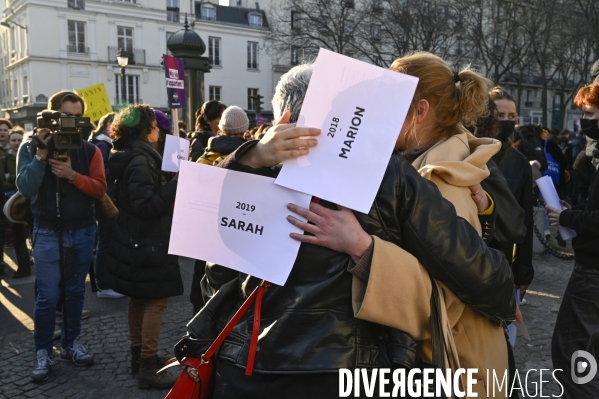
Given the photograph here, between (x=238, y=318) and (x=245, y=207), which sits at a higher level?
(x=245, y=207)

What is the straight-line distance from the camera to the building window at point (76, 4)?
35.3 metres

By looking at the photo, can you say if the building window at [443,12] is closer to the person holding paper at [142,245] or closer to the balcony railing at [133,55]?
the person holding paper at [142,245]

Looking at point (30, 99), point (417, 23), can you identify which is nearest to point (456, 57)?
point (417, 23)

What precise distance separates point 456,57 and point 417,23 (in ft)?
12.6

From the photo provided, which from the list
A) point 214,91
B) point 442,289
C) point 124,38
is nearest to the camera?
point 442,289

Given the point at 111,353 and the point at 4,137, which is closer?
the point at 111,353

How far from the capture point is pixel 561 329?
2.94m

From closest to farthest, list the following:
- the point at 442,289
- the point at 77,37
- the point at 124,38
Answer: the point at 442,289 < the point at 77,37 < the point at 124,38

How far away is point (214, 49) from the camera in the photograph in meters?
41.2

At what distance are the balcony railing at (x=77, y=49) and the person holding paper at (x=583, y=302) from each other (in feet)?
126

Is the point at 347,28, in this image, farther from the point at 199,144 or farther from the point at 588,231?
the point at 588,231

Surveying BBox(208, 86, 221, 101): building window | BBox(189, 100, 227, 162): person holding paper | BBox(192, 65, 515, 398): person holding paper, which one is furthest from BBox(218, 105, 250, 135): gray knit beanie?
BBox(208, 86, 221, 101): building window

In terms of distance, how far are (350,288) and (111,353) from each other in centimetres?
355

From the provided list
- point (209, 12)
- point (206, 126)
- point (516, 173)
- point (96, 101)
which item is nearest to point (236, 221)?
point (516, 173)
